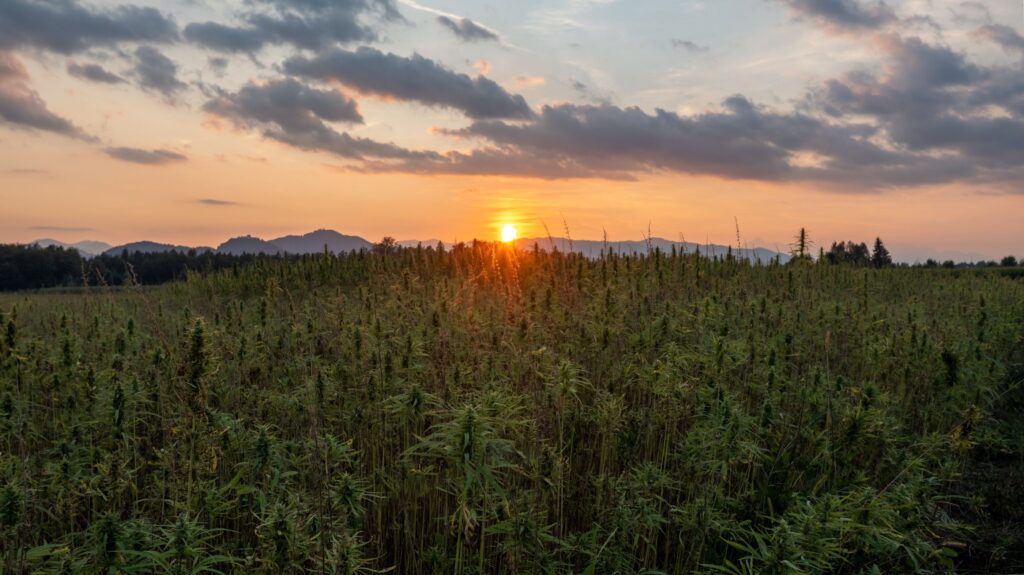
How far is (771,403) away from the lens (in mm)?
5633

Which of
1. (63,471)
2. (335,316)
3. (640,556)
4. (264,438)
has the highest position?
(335,316)

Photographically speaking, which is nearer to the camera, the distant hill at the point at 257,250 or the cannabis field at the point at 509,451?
the cannabis field at the point at 509,451

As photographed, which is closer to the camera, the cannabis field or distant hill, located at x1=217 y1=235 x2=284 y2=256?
the cannabis field

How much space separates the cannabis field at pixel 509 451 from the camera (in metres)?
3.22

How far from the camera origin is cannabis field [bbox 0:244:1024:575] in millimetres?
3223

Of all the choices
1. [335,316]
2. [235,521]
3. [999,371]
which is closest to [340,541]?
[235,521]

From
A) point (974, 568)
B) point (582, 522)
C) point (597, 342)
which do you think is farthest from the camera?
point (597, 342)

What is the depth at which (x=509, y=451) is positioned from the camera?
10.6ft

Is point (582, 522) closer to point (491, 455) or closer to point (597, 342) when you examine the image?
point (491, 455)

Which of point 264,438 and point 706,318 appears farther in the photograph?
point 706,318

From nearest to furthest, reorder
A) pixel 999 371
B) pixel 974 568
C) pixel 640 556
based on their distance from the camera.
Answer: pixel 640 556 < pixel 974 568 < pixel 999 371

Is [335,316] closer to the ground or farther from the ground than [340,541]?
farther from the ground

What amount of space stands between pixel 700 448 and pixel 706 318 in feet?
11.3

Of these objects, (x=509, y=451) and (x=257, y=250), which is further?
(x=257, y=250)
